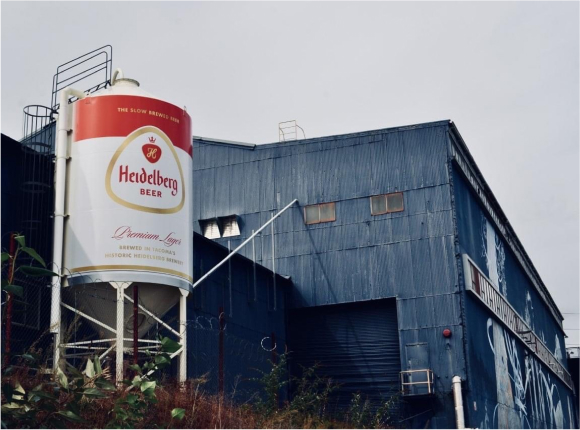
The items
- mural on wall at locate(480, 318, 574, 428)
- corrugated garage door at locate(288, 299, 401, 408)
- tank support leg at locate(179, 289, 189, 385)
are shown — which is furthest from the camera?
mural on wall at locate(480, 318, 574, 428)

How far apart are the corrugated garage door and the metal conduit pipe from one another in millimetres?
2713

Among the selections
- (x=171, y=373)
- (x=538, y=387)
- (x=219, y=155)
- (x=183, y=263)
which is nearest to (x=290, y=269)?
(x=219, y=155)

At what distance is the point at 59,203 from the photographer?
2167cm

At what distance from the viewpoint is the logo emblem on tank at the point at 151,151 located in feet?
72.0

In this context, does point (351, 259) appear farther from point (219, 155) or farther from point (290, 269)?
point (219, 155)

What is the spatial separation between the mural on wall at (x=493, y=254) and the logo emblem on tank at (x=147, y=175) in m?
21.5

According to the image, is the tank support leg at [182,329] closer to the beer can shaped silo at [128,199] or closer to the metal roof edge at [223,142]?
the beer can shaped silo at [128,199]

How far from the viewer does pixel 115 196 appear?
842 inches

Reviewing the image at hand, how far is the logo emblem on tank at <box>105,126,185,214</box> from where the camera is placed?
70.5 feet

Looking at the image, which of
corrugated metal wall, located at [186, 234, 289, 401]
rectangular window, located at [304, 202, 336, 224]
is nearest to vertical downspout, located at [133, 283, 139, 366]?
corrugated metal wall, located at [186, 234, 289, 401]

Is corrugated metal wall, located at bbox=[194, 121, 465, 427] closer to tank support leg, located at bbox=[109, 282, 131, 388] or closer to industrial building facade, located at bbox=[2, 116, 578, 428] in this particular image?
industrial building facade, located at bbox=[2, 116, 578, 428]

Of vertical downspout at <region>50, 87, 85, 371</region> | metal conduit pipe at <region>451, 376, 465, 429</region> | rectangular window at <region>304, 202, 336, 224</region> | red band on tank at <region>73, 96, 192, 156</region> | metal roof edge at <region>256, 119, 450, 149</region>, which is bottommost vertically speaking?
metal conduit pipe at <region>451, 376, 465, 429</region>

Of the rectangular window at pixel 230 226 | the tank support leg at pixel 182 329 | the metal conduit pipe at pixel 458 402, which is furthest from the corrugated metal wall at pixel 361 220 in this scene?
Result: the tank support leg at pixel 182 329

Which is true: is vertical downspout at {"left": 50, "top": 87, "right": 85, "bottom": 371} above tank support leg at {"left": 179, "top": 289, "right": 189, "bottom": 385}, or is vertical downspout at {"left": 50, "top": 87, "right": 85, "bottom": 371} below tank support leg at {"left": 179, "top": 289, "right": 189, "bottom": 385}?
above
